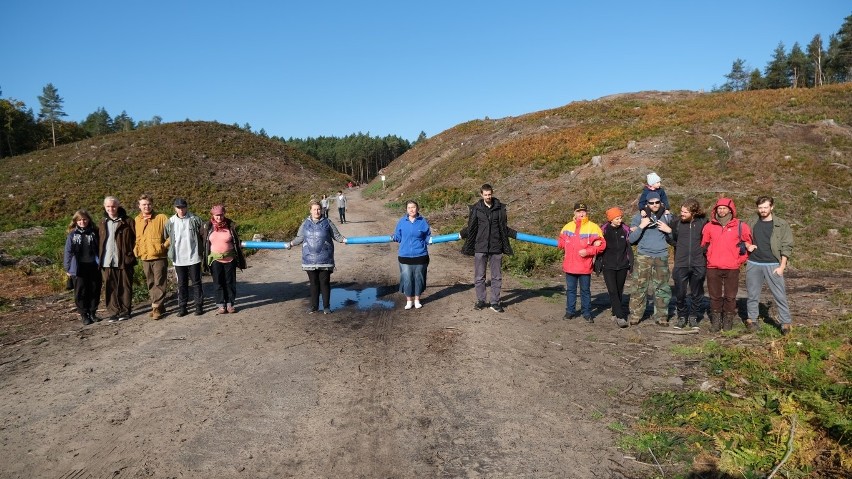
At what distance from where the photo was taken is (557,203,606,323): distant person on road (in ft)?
26.7

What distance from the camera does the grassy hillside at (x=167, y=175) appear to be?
3741cm

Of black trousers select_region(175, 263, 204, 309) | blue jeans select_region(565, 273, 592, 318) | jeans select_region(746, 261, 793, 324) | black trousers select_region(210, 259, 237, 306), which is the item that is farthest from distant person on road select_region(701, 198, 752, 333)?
black trousers select_region(175, 263, 204, 309)

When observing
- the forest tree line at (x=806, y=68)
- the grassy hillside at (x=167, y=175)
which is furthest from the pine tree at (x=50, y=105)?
the forest tree line at (x=806, y=68)

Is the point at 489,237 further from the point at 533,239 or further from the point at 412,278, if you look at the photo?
the point at 533,239

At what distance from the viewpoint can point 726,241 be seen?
Answer: 7.49 metres

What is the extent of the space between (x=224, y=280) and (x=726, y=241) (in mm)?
9177

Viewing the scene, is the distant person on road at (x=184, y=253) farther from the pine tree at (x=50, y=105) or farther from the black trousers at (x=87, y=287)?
the pine tree at (x=50, y=105)

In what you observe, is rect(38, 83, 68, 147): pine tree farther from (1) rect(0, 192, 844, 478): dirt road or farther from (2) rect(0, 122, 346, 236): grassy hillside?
(1) rect(0, 192, 844, 478): dirt road

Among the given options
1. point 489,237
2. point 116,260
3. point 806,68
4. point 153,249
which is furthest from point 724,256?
point 806,68

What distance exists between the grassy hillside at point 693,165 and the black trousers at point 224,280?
39.2 feet

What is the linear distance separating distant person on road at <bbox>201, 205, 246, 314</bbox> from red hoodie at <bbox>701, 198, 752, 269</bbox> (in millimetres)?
8657

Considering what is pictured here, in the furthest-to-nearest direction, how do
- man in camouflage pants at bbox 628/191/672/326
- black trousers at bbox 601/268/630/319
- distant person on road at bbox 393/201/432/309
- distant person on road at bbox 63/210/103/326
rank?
1. distant person on road at bbox 393/201/432/309
2. distant person on road at bbox 63/210/103/326
3. black trousers at bbox 601/268/630/319
4. man in camouflage pants at bbox 628/191/672/326

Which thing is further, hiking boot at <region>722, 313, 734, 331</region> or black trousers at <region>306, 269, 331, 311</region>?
black trousers at <region>306, 269, 331, 311</region>

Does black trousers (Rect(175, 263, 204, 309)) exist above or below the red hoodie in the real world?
below
